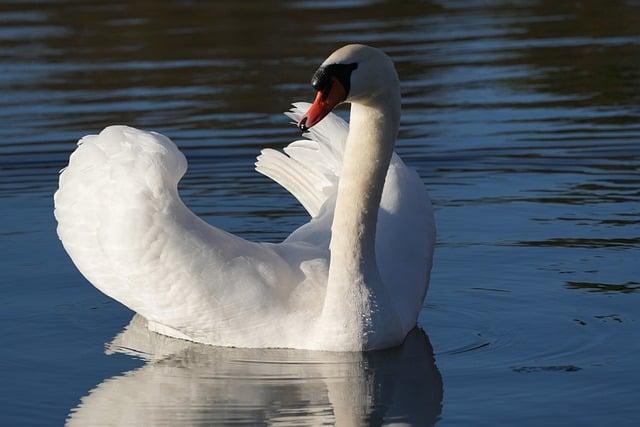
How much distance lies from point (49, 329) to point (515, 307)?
92.1 inches

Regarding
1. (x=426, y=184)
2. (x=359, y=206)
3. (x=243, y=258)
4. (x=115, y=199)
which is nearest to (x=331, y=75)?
(x=359, y=206)

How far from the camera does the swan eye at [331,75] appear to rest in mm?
7051

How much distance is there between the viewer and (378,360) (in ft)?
25.0

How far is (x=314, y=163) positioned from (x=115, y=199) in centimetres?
160

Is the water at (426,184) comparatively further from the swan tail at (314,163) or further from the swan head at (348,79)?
the swan head at (348,79)

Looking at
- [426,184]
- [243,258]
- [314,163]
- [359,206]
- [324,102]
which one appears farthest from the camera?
[426,184]

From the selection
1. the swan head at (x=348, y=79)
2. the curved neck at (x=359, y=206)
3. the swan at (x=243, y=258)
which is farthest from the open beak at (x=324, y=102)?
the curved neck at (x=359, y=206)

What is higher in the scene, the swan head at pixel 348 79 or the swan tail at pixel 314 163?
the swan head at pixel 348 79

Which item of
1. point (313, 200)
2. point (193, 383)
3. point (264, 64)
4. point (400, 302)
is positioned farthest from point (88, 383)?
point (264, 64)

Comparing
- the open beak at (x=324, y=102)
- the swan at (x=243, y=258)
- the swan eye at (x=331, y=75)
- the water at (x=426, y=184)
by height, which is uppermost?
the swan eye at (x=331, y=75)

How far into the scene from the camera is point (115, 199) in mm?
7809

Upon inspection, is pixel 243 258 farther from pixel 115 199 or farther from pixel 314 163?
pixel 314 163

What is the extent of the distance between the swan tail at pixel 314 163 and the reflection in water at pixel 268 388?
1.26 meters

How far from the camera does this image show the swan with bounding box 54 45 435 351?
757 cm
